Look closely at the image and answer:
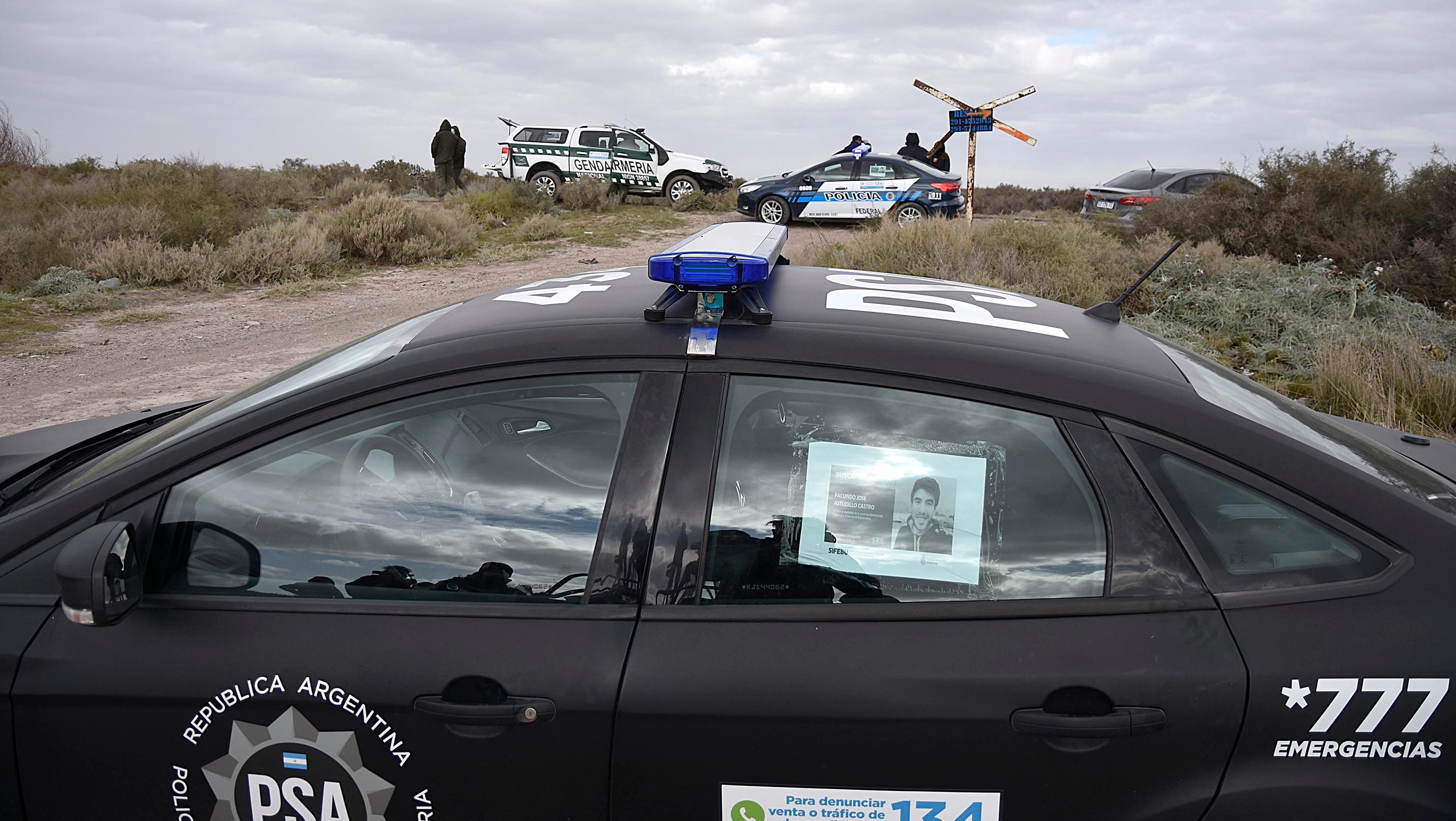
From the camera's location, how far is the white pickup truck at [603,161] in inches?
943

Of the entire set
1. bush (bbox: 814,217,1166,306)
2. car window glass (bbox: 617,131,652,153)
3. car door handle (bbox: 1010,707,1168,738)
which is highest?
car window glass (bbox: 617,131,652,153)

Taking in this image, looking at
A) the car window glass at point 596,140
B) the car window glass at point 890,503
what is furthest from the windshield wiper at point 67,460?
the car window glass at point 596,140

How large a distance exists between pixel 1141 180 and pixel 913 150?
4.95m

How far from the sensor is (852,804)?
5.51 ft

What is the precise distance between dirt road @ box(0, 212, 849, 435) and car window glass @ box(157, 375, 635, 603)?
489 centimetres

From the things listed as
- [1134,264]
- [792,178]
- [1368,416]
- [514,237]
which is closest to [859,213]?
[792,178]

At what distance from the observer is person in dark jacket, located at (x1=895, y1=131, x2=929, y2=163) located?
21734mm

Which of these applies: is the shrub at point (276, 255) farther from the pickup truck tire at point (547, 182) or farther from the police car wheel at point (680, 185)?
the police car wheel at point (680, 185)

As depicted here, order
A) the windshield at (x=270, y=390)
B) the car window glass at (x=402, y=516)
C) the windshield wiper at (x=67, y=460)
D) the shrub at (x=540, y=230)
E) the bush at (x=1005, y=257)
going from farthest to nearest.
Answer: the shrub at (x=540, y=230) < the bush at (x=1005, y=257) < the windshield wiper at (x=67, y=460) < the windshield at (x=270, y=390) < the car window glass at (x=402, y=516)

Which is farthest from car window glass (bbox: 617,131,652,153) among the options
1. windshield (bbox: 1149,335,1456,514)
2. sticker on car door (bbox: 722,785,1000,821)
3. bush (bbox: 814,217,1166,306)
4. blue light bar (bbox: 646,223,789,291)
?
sticker on car door (bbox: 722,785,1000,821)

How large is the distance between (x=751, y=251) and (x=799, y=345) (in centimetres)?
36

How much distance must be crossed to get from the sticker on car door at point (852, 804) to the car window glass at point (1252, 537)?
0.60m

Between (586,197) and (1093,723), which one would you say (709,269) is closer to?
(1093,723)

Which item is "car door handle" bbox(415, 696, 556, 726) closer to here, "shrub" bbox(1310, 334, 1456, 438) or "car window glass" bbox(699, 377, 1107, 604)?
"car window glass" bbox(699, 377, 1107, 604)
